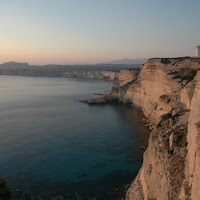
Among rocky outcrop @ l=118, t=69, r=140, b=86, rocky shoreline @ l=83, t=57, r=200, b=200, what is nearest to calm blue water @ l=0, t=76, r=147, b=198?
rocky shoreline @ l=83, t=57, r=200, b=200

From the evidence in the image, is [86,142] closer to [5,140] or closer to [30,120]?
[5,140]

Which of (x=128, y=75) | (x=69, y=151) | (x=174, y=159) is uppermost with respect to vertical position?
(x=128, y=75)

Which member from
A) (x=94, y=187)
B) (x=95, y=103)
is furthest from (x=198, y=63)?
(x=95, y=103)

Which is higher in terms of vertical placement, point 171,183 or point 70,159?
point 171,183

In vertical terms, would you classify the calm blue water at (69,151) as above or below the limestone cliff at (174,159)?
below

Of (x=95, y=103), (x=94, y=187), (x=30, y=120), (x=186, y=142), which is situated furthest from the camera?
(x=95, y=103)

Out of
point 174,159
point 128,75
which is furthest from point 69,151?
point 128,75

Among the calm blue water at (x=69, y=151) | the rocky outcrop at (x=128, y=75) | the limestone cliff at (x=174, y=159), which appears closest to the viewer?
the limestone cliff at (x=174, y=159)

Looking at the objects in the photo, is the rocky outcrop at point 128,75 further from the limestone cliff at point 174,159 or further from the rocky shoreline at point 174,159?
the limestone cliff at point 174,159

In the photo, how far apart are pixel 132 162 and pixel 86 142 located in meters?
10.6

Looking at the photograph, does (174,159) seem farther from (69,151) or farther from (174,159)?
(69,151)

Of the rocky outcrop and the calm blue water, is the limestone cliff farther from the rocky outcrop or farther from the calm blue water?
the rocky outcrop

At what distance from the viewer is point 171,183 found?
47.5ft

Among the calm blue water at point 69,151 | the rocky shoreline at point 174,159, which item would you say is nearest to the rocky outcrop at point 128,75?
Result: the calm blue water at point 69,151
